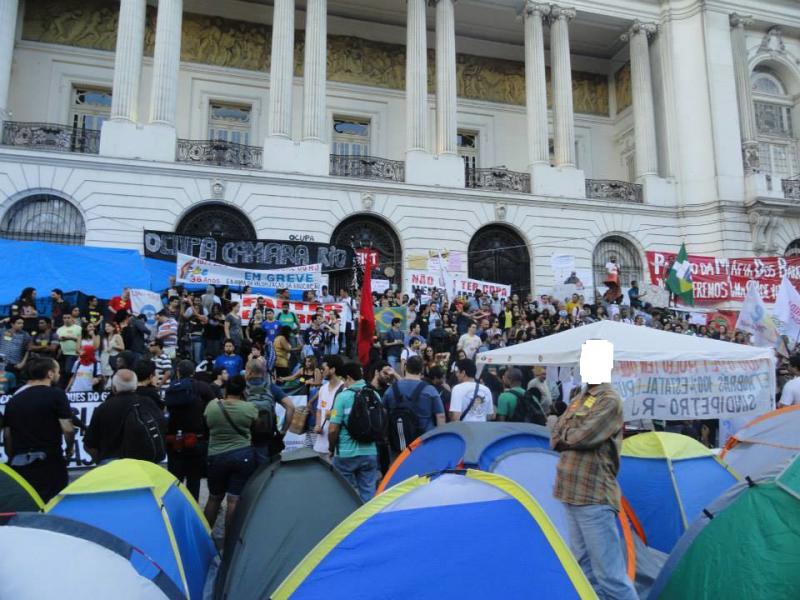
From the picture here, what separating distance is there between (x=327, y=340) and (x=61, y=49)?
16.1 meters

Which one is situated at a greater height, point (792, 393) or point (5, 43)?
point (5, 43)

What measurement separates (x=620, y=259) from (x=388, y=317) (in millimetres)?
12211

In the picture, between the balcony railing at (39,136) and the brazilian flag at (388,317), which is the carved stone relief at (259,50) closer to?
the balcony railing at (39,136)

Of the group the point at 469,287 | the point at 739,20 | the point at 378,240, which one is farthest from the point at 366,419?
the point at 739,20

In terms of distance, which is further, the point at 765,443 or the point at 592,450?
the point at 765,443

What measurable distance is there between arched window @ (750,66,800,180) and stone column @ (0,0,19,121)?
26.3 metres

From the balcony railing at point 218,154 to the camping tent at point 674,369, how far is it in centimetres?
1408

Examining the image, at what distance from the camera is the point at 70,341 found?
33.3ft

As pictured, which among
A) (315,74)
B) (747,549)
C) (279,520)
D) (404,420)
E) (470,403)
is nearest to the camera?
(747,549)

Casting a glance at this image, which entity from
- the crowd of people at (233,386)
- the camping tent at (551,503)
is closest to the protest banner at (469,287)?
the crowd of people at (233,386)

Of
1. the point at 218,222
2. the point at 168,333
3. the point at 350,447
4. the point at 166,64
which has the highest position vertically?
the point at 166,64

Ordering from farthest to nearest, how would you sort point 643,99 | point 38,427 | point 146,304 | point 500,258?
point 643,99 → point 500,258 → point 146,304 → point 38,427

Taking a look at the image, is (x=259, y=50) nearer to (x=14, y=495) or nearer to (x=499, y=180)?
(x=499, y=180)

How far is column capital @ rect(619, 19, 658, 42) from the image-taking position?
23.6 metres
